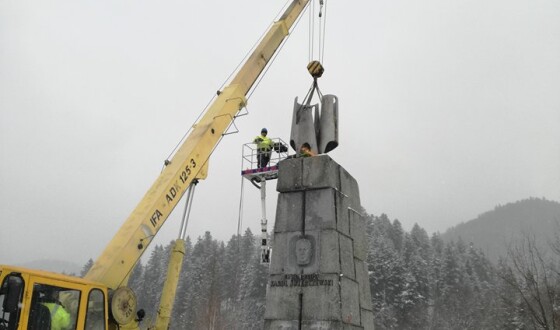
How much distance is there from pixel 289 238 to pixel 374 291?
156 feet

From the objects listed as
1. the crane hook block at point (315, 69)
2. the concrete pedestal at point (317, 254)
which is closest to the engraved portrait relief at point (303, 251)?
the concrete pedestal at point (317, 254)

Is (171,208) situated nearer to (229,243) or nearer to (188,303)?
(188,303)

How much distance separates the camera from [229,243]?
8931cm

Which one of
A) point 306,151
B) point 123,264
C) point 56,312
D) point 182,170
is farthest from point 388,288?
point 56,312

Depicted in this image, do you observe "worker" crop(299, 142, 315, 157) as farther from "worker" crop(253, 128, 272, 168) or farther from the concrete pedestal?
"worker" crop(253, 128, 272, 168)

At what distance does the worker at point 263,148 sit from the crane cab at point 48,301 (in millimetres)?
8249

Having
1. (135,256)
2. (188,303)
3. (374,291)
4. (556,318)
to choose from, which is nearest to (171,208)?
(135,256)

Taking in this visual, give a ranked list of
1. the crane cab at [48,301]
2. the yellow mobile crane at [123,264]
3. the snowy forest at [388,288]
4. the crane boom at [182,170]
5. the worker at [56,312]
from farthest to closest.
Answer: the snowy forest at [388,288] → the crane boom at [182,170] → the worker at [56,312] → the yellow mobile crane at [123,264] → the crane cab at [48,301]

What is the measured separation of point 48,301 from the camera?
742cm

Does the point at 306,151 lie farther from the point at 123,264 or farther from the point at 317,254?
the point at 123,264

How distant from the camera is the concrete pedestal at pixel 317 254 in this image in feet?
22.4

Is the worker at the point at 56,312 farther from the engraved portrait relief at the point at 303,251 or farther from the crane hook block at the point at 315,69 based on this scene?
the crane hook block at the point at 315,69

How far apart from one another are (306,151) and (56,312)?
5230mm

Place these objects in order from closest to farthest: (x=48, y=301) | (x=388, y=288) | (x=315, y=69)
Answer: (x=48, y=301) < (x=315, y=69) < (x=388, y=288)
